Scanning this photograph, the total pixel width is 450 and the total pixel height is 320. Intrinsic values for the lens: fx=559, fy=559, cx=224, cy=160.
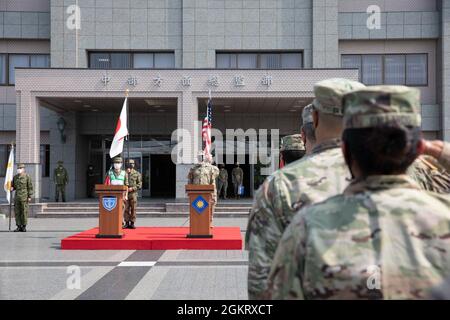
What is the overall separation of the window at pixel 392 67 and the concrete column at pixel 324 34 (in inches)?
46.8

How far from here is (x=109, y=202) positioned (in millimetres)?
11742

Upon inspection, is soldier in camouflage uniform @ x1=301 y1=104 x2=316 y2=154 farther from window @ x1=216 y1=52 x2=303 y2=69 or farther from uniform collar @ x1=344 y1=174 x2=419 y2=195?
window @ x1=216 y1=52 x2=303 y2=69

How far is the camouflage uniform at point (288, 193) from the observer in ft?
8.14

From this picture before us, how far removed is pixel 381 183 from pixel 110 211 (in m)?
10.3

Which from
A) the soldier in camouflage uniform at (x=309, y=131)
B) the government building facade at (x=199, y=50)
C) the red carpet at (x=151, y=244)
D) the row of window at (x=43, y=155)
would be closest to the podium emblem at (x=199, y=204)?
the red carpet at (x=151, y=244)

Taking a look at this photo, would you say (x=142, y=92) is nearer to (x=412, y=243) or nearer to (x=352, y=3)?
(x=352, y=3)

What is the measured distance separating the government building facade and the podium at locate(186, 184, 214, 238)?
36.4 feet

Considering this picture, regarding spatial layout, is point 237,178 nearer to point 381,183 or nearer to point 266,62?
point 266,62

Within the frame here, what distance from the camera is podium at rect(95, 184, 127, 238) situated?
11.6 m

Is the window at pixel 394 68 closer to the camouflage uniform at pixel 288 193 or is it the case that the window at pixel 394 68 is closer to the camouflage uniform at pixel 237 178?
the camouflage uniform at pixel 237 178

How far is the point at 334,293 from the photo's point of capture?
5.69ft

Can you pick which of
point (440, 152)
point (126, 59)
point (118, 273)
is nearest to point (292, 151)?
point (440, 152)

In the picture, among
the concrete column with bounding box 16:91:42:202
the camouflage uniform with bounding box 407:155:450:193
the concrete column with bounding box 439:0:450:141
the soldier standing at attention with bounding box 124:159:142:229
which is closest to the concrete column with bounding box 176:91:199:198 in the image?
the concrete column with bounding box 16:91:42:202
